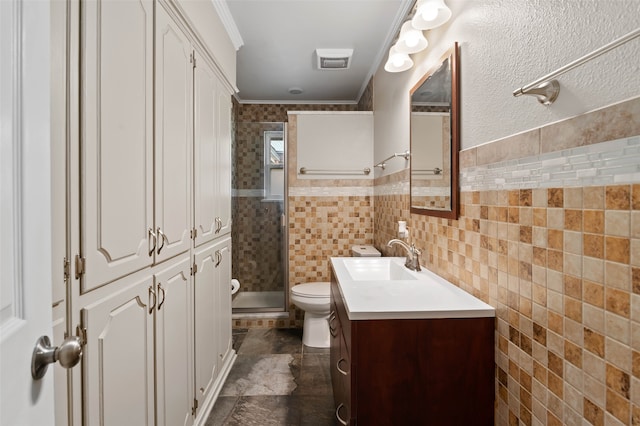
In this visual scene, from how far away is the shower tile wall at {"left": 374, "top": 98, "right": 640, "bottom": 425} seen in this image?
2.24 feet

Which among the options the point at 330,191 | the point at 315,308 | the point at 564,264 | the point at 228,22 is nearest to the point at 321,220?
the point at 330,191

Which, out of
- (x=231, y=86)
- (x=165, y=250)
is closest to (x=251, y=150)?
(x=231, y=86)

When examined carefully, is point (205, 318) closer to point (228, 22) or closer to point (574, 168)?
point (574, 168)

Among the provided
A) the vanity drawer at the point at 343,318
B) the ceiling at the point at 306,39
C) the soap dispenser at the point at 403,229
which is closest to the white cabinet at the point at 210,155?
the ceiling at the point at 306,39

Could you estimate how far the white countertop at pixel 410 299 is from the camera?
110cm

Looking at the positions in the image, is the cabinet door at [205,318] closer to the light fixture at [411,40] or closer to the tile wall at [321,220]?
the tile wall at [321,220]

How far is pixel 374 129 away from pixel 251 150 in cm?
123

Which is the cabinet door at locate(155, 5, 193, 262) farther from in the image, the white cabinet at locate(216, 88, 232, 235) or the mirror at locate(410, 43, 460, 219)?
the mirror at locate(410, 43, 460, 219)

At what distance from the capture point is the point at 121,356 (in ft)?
3.39

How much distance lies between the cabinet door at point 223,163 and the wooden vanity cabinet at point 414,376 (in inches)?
52.5

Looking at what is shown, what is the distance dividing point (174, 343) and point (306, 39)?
7.55 ft

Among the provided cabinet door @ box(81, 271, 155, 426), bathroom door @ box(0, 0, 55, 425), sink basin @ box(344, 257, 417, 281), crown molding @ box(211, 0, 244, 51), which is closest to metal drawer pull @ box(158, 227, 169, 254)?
cabinet door @ box(81, 271, 155, 426)

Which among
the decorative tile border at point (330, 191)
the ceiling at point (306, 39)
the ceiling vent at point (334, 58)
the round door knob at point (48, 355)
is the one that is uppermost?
the ceiling at point (306, 39)

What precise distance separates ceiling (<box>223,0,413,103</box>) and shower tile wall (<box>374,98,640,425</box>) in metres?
1.52
